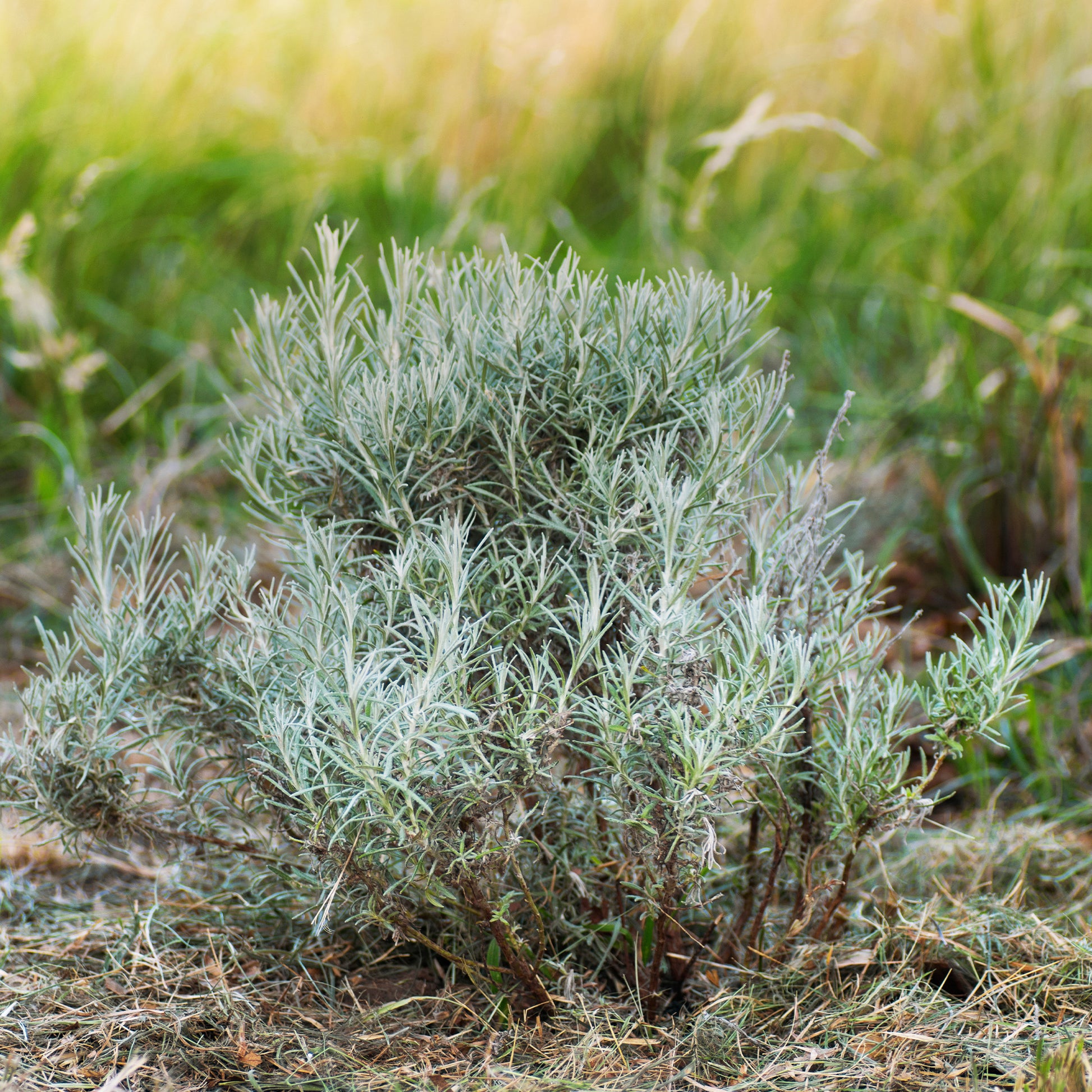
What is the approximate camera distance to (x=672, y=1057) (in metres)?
1.25

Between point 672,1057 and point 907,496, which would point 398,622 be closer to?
point 672,1057

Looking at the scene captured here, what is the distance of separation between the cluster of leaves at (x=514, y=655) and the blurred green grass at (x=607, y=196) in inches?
47.4

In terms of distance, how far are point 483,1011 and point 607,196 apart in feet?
11.5

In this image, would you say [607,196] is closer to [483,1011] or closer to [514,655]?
[514,655]

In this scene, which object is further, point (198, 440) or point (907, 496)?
point (198, 440)

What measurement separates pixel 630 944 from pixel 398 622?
1.81 ft

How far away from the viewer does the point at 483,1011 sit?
4.39 feet

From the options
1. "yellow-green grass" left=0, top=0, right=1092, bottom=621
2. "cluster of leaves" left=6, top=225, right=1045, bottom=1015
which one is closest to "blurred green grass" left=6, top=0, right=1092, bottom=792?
"yellow-green grass" left=0, top=0, right=1092, bottom=621

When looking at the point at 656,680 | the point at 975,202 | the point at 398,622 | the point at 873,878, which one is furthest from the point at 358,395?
the point at 975,202

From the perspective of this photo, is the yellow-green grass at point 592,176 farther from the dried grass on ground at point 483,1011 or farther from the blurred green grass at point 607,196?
the dried grass on ground at point 483,1011

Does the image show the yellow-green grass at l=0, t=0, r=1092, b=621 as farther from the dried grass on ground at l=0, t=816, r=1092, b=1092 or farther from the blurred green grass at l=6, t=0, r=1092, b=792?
the dried grass on ground at l=0, t=816, r=1092, b=1092

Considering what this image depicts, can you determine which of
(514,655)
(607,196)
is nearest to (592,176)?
(607,196)

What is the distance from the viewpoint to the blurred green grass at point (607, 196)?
9.02 ft

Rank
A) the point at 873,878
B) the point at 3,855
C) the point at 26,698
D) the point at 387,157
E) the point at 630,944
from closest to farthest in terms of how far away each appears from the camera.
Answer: the point at 26,698 → the point at 630,944 → the point at 873,878 → the point at 3,855 → the point at 387,157
